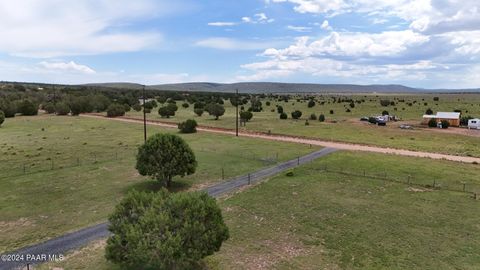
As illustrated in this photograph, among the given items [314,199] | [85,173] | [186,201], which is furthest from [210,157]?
[186,201]

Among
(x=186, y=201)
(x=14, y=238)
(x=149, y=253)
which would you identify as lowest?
(x=14, y=238)

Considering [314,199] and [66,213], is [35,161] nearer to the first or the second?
[66,213]

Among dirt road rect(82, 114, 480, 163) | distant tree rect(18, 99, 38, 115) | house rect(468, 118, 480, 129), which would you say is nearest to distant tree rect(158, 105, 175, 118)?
dirt road rect(82, 114, 480, 163)

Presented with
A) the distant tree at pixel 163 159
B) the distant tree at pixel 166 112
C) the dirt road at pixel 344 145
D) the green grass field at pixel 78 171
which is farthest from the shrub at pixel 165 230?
the distant tree at pixel 166 112

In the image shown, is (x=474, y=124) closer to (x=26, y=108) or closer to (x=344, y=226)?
(x=344, y=226)

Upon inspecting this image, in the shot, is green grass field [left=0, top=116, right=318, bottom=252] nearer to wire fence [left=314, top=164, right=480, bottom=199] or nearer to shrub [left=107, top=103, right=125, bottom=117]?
wire fence [left=314, top=164, right=480, bottom=199]

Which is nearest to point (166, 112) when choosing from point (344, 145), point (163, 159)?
point (344, 145)

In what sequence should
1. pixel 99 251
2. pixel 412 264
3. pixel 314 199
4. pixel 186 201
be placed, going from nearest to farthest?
pixel 186 201 → pixel 412 264 → pixel 99 251 → pixel 314 199
